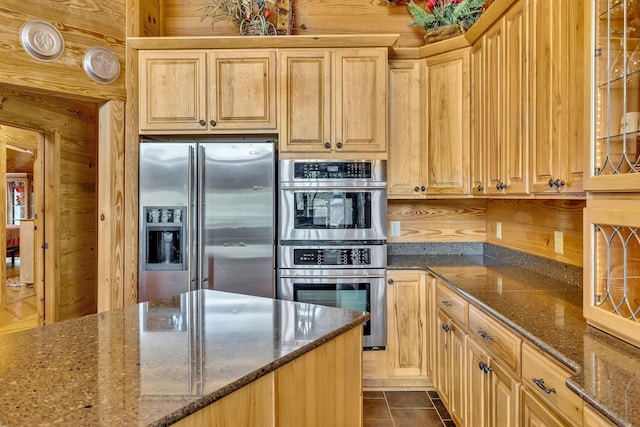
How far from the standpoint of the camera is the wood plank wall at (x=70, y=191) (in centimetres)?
358

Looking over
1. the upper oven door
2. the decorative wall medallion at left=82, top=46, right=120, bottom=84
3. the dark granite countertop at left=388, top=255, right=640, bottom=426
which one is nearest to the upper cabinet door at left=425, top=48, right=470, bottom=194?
the upper oven door

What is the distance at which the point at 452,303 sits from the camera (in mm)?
2254

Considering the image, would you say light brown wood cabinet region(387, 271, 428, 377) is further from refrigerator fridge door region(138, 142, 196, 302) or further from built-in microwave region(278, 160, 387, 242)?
refrigerator fridge door region(138, 142, 196, 302)

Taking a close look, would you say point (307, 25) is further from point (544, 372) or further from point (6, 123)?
point (544, 372)

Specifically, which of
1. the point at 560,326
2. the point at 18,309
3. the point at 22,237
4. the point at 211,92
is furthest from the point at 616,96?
the point at 22,237

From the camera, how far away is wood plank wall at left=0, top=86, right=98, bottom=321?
3584mm

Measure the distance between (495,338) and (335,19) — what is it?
8.63 feet

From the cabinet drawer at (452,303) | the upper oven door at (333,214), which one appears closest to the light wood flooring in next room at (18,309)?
the upper oven door at (333,214)

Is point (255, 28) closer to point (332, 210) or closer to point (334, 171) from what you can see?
→ point (334, 171)

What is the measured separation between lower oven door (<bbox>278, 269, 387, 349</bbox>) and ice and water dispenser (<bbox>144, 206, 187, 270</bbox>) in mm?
681

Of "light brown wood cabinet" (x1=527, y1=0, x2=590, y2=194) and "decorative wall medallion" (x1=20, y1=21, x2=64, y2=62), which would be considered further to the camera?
"decorative wall medallion" (x1=20, y1=21, x2=64, y2=62)

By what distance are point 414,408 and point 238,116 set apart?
220 cm

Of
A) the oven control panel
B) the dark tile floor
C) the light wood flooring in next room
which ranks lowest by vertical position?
the dark tile floor

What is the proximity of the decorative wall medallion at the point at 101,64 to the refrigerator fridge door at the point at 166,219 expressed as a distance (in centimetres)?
51
